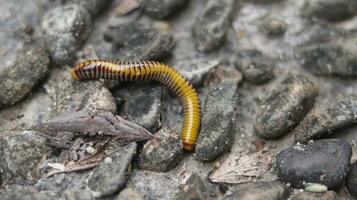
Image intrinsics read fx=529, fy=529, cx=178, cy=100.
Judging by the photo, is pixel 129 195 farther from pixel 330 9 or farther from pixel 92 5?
pixel 330 9

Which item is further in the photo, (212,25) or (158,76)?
(212,25)

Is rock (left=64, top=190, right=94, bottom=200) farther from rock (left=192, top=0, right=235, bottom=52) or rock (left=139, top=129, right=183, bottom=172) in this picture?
rock (left=192, top=0, right=235, bottom=52)

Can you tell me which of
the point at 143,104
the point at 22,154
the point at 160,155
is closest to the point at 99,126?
the point at 143,104

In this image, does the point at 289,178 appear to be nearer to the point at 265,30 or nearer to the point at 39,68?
the point at 265,30

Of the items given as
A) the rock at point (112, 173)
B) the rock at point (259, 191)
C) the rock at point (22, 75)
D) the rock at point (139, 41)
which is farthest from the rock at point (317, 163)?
the rock at point (22, 75)

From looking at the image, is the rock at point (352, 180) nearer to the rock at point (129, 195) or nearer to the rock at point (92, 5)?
the rock at point (129, 195)

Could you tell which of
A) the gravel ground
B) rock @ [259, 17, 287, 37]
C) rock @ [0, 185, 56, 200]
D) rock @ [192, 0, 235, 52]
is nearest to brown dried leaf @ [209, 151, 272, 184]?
the gravel ground
